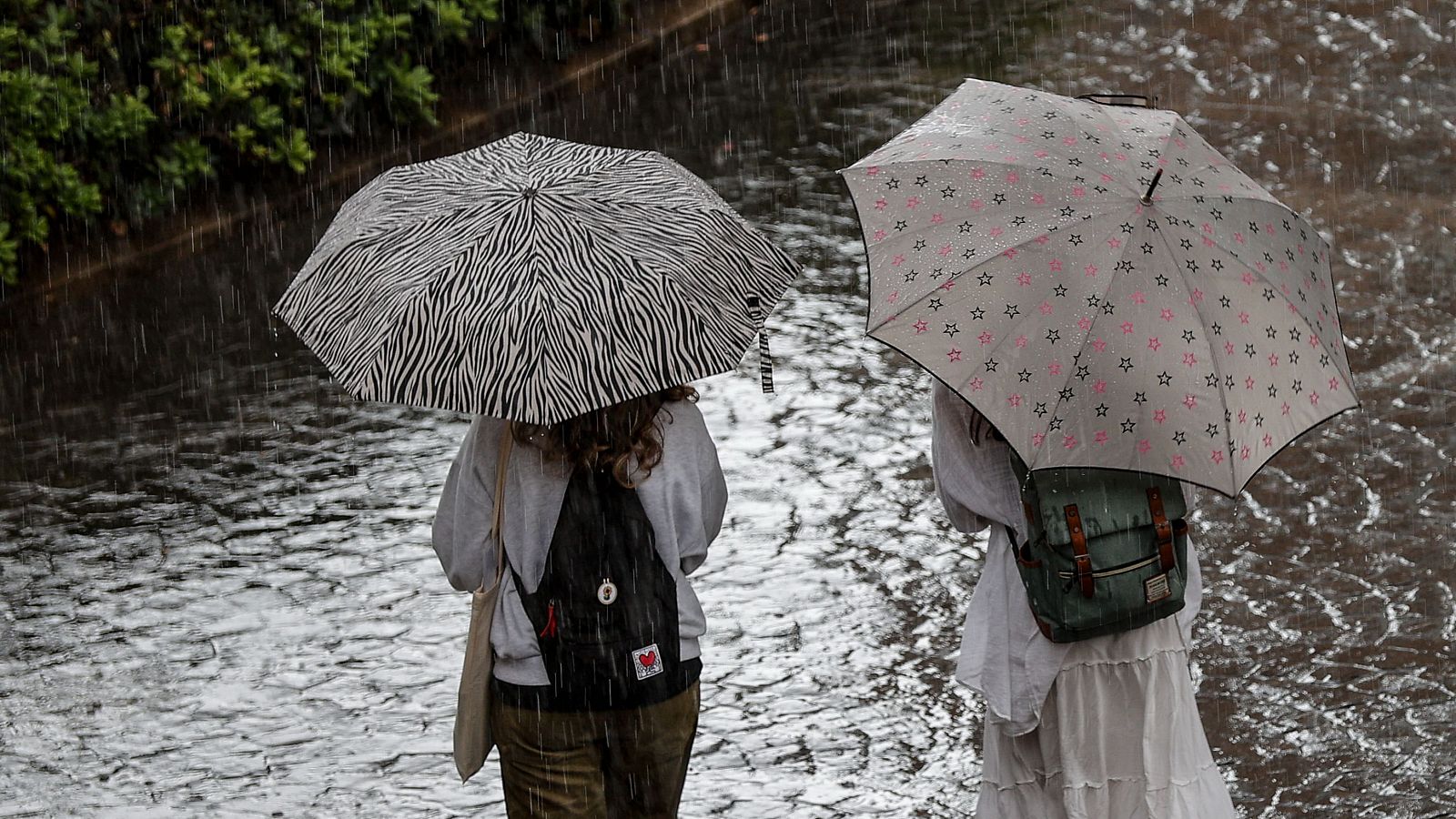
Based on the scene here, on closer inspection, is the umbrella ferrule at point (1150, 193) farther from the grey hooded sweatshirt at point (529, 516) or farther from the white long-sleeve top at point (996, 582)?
the grey hooded sweatshirt at point (529, 516)

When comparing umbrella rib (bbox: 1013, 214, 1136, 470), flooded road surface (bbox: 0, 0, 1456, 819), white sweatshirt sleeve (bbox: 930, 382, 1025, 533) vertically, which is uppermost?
umbrella rib (bbox: 1013, 214, 1136, 470)

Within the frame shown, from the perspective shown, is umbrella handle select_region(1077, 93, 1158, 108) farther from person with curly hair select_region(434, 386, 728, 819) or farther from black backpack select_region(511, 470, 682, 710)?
black backpack select_region(511, 470, 682, 710)

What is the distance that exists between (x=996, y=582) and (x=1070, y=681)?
28 cm

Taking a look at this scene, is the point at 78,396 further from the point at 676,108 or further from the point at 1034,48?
the point at 1034,48

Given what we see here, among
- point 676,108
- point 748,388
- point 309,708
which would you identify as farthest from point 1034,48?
point 309,708

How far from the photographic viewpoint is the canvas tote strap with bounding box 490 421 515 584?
11.7 ft

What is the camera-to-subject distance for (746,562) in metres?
6.53

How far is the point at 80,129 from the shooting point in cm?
926

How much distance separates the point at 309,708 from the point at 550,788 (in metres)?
2.30

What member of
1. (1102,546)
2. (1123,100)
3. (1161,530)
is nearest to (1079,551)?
(1102,546)

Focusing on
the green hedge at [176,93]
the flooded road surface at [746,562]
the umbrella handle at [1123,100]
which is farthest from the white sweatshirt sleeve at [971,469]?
the green hedge at [176,93]

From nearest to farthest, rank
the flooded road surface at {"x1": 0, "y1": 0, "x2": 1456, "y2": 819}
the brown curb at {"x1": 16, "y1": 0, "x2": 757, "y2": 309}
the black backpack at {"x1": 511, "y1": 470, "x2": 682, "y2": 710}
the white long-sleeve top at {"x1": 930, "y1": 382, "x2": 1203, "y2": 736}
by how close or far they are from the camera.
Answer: the black backpack at {"x1": 511, "y1": 470, "x2": 682, "y2": 710} < the white long-sleeve top at {"x1": 930, "y1": 382, "x2": 1203, "y2": 736} < the flooded road surface at {"x1": 0, "y1": 0, "x2": 1456, "y2": 819} < the brown curb at {"x1": 16, "y1": 0, "x2": 757, "y2": 309}

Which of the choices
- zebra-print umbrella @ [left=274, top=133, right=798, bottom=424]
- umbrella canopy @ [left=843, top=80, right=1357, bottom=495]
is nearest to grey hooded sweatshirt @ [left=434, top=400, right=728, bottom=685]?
zebra-print umbrella @ [left=274, top=133, right=798, bottom=424]

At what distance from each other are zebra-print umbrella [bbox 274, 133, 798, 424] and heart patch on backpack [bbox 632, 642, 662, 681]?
24.6 inches
